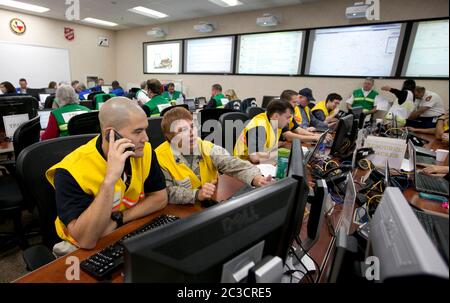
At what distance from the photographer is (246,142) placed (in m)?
2.29

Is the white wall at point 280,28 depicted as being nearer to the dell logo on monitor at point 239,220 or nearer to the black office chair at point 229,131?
the black office chair at point 229,131

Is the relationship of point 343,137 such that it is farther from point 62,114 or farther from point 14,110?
point 14,110

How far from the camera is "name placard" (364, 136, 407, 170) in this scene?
197 cm

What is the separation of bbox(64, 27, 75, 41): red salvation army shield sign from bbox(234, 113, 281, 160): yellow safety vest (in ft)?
28.5

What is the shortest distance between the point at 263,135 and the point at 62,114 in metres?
2.07

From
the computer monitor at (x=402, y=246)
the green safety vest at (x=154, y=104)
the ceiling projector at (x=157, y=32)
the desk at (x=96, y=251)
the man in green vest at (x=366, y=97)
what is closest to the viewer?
the computer monitor at (x=402, y=246)

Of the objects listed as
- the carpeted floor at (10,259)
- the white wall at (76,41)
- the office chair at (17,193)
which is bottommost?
the carpeted floor at (10,259)

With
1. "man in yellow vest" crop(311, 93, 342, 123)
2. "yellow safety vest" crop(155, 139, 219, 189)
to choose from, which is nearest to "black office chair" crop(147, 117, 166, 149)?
"yellow safety vest" crop(155, 139, 219, 189)

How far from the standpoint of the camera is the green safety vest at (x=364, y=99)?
5.05m

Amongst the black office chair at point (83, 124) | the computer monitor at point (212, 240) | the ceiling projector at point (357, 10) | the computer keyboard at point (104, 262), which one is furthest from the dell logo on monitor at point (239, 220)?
the ceiling projector at point (357, 10)

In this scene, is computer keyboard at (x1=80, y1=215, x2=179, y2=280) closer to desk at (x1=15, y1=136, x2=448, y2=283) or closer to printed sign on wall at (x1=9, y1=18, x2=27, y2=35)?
desk at (x1=15, y1=136, x2=448, y2=283)

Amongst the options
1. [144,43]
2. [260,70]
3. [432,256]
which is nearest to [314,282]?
[432,256]

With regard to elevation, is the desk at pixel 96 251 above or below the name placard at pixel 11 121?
below

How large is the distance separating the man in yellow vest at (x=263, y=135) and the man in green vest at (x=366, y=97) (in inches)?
131
